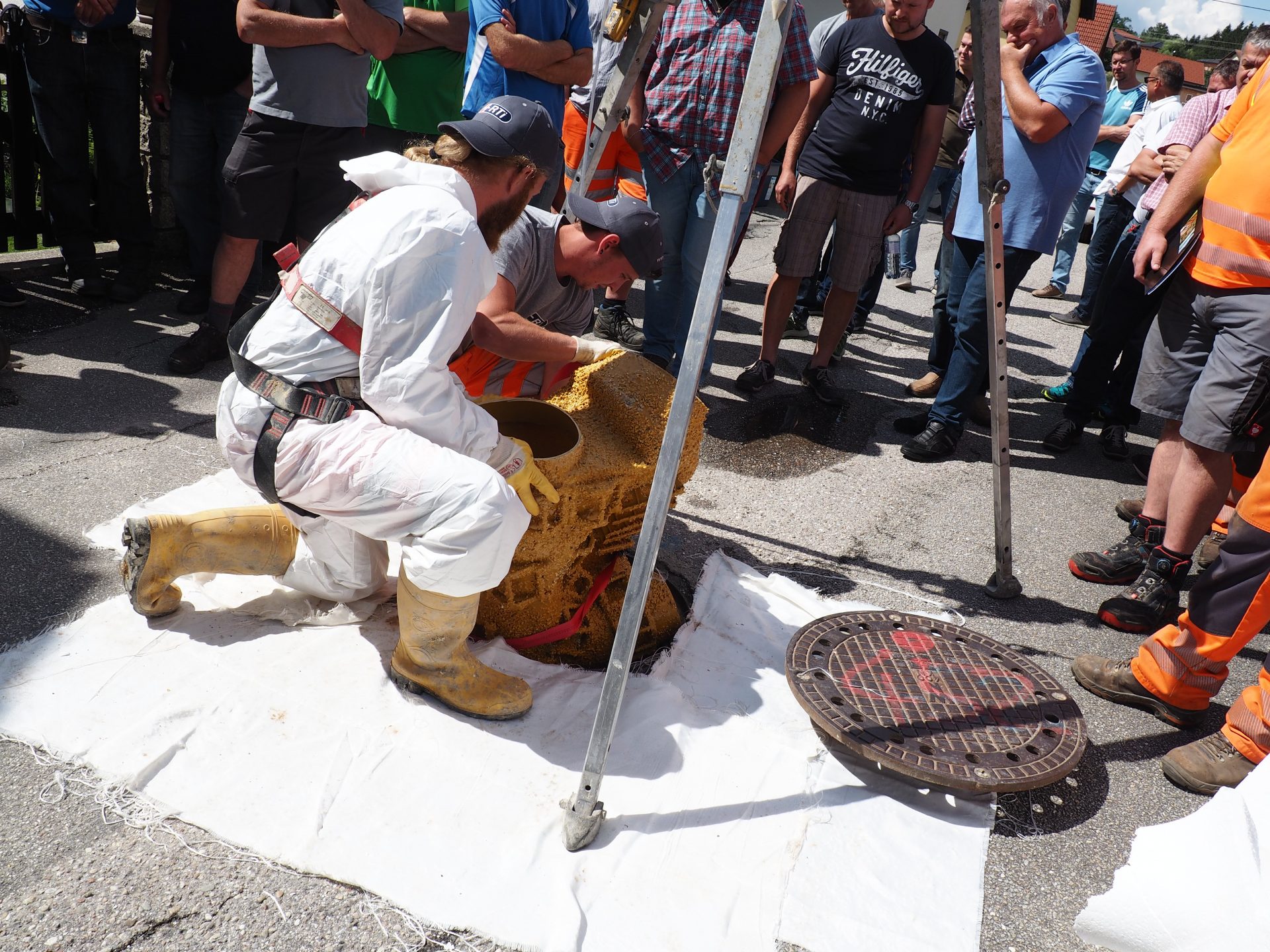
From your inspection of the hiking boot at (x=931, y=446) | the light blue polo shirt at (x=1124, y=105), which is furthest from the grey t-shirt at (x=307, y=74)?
the light blue polo shirt at (x=1124, y=105)

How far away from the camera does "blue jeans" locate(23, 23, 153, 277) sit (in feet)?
14.1

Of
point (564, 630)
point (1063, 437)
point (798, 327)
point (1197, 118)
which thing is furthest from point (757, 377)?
point (564, 630)

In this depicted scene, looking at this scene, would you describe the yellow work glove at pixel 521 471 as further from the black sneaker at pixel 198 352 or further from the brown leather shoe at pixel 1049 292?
the brown leather shoe at pixel 1049 292

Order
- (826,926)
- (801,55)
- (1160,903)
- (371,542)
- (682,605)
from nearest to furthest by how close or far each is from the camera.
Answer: (1160,903), (826,926), (371,542), (682,605), (801,55)

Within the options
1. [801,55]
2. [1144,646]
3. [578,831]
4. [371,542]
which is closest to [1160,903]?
[578,831]

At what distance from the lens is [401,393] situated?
2006 mm

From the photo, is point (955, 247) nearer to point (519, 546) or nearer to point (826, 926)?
point (519, 546)

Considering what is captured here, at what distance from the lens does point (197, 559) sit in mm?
2320

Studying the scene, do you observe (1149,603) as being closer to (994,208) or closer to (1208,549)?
(1208,549)

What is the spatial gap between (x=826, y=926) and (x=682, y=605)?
1160 mm

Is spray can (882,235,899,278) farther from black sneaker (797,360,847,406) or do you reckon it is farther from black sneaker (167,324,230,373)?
black sneaker (167,324,230,373)

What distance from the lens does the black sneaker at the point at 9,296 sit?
14.3ft

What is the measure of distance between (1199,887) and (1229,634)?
1140mm

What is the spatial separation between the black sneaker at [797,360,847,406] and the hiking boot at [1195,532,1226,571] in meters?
1.78
